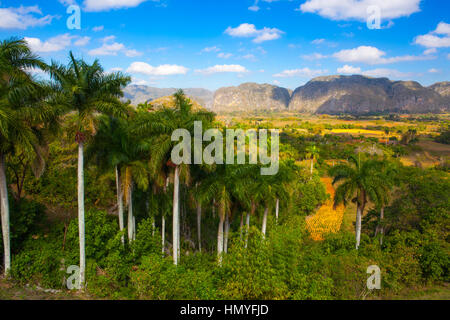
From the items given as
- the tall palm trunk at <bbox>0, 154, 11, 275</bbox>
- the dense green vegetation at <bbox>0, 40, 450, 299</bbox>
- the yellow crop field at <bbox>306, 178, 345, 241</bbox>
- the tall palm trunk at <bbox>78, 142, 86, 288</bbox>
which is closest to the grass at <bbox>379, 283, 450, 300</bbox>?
the dense green vegetation at <bbox>0, 40, 450, 299</bbox>

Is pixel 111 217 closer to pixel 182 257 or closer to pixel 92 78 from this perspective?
pixel 182 257

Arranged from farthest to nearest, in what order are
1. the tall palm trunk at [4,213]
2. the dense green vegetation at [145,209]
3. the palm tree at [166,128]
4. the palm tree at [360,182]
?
the palm tree at [360,182] < the palm tree at [166,128] < the tall palm trunk at [4,213] < the dense green vegetation at [145,209]

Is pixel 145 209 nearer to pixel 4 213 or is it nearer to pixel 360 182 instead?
pixel 4 213

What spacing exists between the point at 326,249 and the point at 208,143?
13.5 m

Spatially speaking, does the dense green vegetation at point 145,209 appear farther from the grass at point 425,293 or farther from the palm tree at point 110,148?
the grass at point 425,293

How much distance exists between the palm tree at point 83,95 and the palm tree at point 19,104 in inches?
27.1

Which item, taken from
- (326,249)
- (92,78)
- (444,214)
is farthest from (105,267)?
(444,214)

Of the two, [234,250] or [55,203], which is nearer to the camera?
[234,250]

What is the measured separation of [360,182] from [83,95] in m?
18.9

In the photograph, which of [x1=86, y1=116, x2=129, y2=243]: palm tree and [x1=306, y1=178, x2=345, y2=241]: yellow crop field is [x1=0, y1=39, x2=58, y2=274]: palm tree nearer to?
[x1=86, y1=116, x2=129, y2=243]: palm tree

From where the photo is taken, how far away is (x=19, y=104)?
35.6ft

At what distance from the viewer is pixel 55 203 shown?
1788 cm

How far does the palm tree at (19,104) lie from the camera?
10.5 m

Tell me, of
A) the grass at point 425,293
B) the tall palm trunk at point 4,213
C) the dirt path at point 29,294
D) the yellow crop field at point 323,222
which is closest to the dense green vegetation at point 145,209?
the tall palm trunk at point 4,213
